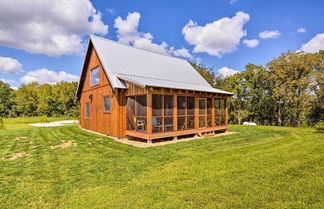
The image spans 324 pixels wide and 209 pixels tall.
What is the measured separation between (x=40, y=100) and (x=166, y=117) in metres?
39.0

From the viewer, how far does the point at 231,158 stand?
562 cm

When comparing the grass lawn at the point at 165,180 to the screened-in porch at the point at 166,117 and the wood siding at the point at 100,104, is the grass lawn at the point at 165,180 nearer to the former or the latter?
the screened-in porch at the point at 166,117

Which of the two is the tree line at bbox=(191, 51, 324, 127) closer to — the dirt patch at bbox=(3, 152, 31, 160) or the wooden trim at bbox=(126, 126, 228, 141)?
the wooden trim at bbox=(126, 126, 228, 141)

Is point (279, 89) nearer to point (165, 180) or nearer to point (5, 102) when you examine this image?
point (165, 180)

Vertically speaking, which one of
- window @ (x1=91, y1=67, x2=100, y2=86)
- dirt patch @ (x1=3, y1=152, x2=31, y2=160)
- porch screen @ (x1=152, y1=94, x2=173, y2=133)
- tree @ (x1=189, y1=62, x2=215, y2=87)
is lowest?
dirt patch @ (x1=3, y1=152, x2=31, y2=160)

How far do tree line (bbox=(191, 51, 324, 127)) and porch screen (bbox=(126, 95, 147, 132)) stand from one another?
19466 millimetres

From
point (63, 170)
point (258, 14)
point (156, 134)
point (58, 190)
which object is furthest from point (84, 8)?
point (258, 14)

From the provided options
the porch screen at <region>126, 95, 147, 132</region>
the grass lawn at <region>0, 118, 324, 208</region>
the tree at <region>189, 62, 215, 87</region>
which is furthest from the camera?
the tree at <region>189, 62, 215, 87</region>

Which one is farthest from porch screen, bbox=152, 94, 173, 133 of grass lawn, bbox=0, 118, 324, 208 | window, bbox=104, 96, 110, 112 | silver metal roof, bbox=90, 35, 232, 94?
window, bbox=104, 96, 110, 112

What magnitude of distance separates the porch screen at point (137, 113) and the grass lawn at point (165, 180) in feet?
10.1

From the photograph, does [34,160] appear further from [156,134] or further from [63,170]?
[156,134]

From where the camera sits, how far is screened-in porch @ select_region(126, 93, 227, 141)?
8754 millimetres

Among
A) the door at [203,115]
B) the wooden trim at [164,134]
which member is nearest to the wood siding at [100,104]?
the wooden trim at [164,134]

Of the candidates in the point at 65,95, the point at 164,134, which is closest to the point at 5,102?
the point at 65,95
